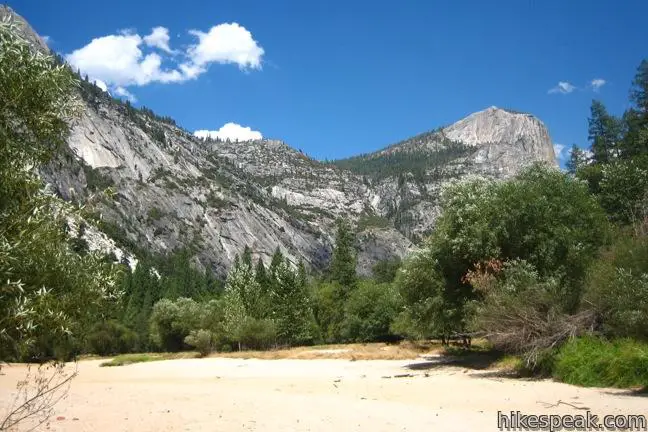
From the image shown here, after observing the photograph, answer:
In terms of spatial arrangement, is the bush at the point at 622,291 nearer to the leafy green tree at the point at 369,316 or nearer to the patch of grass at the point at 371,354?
the patch of grass at the point at 371,354

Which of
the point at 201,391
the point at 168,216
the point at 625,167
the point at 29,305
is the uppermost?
the point at 168,216

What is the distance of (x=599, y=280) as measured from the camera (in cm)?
1953

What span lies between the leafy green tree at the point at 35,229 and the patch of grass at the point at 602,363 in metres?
14.9

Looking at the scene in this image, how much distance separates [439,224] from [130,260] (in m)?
134

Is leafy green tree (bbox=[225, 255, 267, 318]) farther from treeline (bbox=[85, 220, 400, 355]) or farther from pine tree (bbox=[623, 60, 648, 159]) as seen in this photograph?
pine tree (bbox=[623, 60, 648, 159])

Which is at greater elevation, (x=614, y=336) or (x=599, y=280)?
(x=599, y=280)

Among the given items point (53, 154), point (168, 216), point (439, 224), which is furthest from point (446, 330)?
point (168, 216)

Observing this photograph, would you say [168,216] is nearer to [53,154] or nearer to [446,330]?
[446,330]

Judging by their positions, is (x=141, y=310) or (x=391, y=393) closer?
(x=391, y=393)

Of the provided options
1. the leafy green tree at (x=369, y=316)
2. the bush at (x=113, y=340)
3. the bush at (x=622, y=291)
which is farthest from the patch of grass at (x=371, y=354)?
the bush at (x=113, y=340)

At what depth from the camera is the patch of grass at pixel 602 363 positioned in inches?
620

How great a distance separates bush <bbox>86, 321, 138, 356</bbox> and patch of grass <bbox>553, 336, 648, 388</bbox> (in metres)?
71.9

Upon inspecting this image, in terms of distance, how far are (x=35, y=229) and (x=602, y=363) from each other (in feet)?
57.6

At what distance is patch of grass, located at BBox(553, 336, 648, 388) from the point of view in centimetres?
1575
